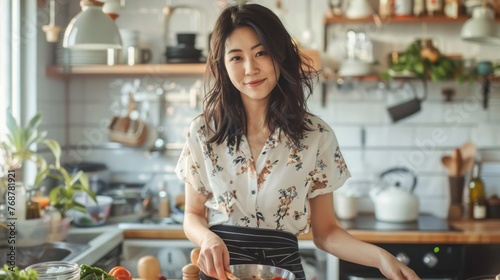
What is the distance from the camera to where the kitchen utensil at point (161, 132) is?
3.45 meters

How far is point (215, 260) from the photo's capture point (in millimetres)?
1323

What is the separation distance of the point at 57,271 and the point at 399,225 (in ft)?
6.76

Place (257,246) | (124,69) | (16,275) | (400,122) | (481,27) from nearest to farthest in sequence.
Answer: (16,275), (257,246), (481,27), (124,69), (400,122)

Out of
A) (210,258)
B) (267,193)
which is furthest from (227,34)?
(210,258)

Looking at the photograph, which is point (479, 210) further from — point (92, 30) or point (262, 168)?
point (92, 30)

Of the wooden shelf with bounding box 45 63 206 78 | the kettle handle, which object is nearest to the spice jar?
the kettle handle

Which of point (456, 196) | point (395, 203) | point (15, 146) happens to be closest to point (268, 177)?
→ point (15, 146)

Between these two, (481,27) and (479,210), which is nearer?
(481,27)

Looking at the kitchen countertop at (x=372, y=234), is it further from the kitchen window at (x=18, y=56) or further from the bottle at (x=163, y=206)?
the kitchen window at (x=18, y=56)

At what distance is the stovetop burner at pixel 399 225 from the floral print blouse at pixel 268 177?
4.28 feet

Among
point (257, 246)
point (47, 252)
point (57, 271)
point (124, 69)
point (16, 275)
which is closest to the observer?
point (16, 275)

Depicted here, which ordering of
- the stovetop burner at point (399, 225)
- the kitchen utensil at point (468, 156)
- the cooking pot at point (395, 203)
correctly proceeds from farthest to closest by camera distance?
1. the kitchen utensil at point (468, 156)
2. the cooking pot at point (395, 203)
3. the stovetop burner at point (399, 225)

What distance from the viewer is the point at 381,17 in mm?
3322

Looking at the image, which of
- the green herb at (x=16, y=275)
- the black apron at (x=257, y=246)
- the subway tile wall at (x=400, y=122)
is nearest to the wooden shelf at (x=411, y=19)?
the subway tile wall at (x=400, y=122)
